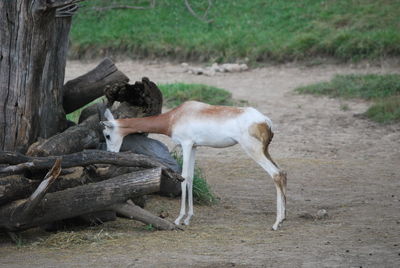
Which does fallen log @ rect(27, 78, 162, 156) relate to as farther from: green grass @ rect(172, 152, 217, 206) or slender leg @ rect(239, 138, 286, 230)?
slender leg @ rect(239, 138, 286, 230)

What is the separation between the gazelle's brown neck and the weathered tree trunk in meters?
0.84

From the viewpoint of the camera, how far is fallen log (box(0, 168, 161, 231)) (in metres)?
7.24

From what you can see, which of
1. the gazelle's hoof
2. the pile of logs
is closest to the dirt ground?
the gazelle's hoof

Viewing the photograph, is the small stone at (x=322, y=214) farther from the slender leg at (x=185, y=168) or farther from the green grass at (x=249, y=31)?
the green grass at (x=249, y=31)

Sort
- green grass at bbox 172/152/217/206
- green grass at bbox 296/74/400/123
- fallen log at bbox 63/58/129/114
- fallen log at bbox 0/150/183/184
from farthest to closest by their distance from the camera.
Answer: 1. green grass at bbox 296/74/400/123
2. fallen log at bbox 63/58/129/114
3. green grass at bbox 172/152/217/206
4. fallen log at bbox 0/150/183/184

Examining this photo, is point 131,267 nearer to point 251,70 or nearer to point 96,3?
point 251,70

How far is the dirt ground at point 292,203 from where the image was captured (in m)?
6.77

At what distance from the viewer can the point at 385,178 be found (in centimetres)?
1012

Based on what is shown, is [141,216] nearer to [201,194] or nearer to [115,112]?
[201,194]

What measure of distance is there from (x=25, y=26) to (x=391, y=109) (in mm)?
7000

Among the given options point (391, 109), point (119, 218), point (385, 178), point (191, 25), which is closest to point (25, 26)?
point (119, 218)

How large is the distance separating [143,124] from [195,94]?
213 inches

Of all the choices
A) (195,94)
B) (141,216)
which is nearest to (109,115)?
(141,216)

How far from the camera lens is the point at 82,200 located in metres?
7.41
